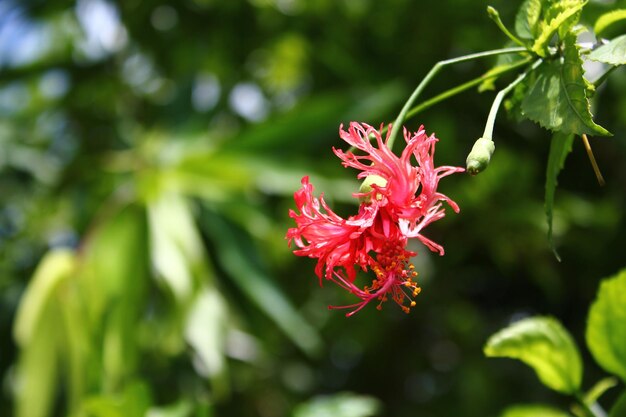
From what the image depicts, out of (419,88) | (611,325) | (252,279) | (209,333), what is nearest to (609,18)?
(419,88)

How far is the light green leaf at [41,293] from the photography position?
1.54 metres

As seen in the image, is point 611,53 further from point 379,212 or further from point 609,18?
point 379,212

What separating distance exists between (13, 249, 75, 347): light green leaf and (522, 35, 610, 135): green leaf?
1170 millimetres

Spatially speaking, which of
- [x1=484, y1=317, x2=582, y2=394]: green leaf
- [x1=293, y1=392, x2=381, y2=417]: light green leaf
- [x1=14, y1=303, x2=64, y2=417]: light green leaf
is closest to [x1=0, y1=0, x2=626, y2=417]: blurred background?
[x1=14, y1=303, x2=64, y2=417]: light green leaf

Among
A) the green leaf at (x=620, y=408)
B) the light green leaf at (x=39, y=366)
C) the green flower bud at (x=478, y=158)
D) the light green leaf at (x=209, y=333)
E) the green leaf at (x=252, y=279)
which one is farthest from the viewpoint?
the green leaf at (x=252, y=279)

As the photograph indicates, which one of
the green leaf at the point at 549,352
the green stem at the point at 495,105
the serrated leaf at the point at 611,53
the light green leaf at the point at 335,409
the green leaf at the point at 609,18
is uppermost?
the green leaf at the point at 609,18

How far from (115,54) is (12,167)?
429mm

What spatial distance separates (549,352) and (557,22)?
0.33m

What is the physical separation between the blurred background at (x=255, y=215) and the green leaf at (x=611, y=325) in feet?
3.24

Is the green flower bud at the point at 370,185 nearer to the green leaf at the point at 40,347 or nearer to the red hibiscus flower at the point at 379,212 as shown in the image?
the red hibiscus flower at the point at 379,212

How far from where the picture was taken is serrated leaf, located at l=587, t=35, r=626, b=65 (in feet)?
1.92

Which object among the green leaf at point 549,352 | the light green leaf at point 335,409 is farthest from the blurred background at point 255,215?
the green leaf at point 549,352

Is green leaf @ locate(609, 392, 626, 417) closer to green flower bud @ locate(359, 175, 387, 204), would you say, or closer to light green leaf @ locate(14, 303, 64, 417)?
green flower bud @ locate(359, 175, 387, 204)

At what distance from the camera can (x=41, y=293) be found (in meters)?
1.57
